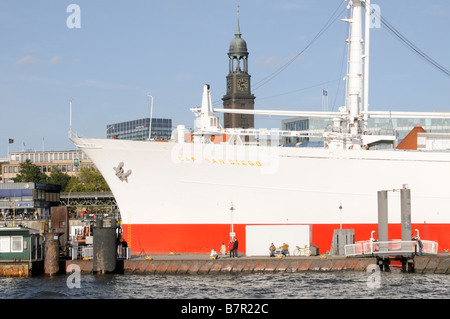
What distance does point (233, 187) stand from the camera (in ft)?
136

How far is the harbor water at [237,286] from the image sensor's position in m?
29.5

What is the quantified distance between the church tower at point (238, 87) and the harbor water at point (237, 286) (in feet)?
294

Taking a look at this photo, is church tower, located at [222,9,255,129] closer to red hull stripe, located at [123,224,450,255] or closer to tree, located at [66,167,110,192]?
tree, located at [66,167,110,192]

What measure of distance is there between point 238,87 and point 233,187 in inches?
3329

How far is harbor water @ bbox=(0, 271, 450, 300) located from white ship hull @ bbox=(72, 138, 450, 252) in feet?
21.2

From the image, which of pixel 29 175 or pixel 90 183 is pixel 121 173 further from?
pixel 29 175

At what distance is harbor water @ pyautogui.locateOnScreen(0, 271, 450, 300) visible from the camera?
29547 mm

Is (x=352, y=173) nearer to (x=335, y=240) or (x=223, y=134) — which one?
(x=335, y=240)

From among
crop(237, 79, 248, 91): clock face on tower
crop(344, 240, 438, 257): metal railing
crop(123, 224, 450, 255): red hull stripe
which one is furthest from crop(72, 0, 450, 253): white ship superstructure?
crop(237, 79, 248, 91): clock face on tower

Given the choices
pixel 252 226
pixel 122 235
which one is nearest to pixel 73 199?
pixel 122 235

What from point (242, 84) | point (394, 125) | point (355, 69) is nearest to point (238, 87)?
point (242, 84)

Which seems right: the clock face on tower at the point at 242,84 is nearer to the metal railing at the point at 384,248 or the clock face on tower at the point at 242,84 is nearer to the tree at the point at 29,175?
the tree at the point at 29,175

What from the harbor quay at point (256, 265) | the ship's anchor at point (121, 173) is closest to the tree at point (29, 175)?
the ship's anchor at point (121, 173)

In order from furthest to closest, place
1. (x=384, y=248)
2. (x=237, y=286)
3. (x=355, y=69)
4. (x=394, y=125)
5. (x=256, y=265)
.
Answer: (x=394, y=125) → (x=355, y=69) → (x=384, y=248) → (x=256, y=265) → (x=237, y=286)
